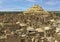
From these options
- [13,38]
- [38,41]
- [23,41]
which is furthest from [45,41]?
[13,38]

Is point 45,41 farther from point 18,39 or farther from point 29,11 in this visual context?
point 29,11

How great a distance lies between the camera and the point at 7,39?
46.1 feet

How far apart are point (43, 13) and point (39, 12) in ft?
5.10

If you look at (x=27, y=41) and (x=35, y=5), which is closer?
(x=27, y=41)

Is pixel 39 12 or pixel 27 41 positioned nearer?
pixel 27 41

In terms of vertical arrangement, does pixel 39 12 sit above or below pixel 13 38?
below

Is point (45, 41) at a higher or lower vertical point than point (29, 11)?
higher

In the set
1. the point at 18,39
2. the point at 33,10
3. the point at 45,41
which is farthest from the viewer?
the point at 33,10

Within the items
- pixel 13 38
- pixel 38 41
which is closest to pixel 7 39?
pixel 13 38

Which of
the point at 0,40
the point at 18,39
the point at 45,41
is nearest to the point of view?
the point at 0,40

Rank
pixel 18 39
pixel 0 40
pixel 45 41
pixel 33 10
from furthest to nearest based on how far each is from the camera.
Result: pixel 33 10, pixel 45 41, pixel 18 39, pixel 0 40

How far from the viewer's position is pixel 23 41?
50.9 feet

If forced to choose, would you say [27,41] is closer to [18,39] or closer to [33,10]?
[18,39]

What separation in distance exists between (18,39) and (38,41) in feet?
6.26
